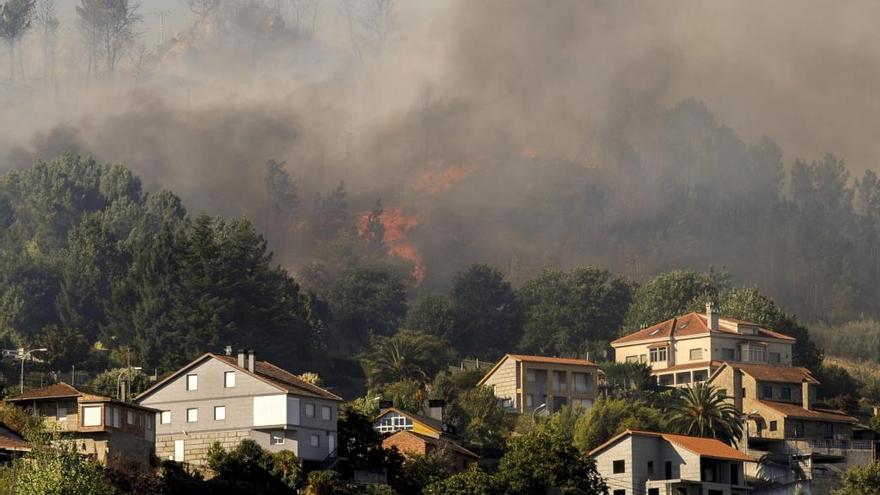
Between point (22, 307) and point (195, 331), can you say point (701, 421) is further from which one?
point (22, 307)

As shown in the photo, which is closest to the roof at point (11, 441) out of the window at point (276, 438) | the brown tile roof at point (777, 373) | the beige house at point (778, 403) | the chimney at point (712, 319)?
the window at point (276, 438)

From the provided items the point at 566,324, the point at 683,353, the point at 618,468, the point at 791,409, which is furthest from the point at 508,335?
the point at 618,468

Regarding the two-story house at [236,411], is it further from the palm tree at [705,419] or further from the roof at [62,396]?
the palm tree at [705,419]

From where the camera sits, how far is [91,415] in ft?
333

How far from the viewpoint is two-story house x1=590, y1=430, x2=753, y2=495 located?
121m

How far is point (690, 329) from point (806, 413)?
22.7 metres

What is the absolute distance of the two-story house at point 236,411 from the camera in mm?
114938

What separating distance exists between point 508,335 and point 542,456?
284ft

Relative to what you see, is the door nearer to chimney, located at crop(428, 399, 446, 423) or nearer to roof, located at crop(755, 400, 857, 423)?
chimney, located at crop(428, 399, 446, 423)

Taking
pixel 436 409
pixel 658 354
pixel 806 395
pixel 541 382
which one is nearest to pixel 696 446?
pixel 436 409

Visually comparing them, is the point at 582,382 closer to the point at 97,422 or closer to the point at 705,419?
the point at 705,419

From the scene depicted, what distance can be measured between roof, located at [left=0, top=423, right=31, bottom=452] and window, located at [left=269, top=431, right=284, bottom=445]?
18720 mm

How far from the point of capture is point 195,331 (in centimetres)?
15938

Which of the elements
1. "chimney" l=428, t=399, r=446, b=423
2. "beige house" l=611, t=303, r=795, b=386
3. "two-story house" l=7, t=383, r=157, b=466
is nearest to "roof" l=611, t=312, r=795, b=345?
"beige house" l=611, t=303, r=795, b=386
